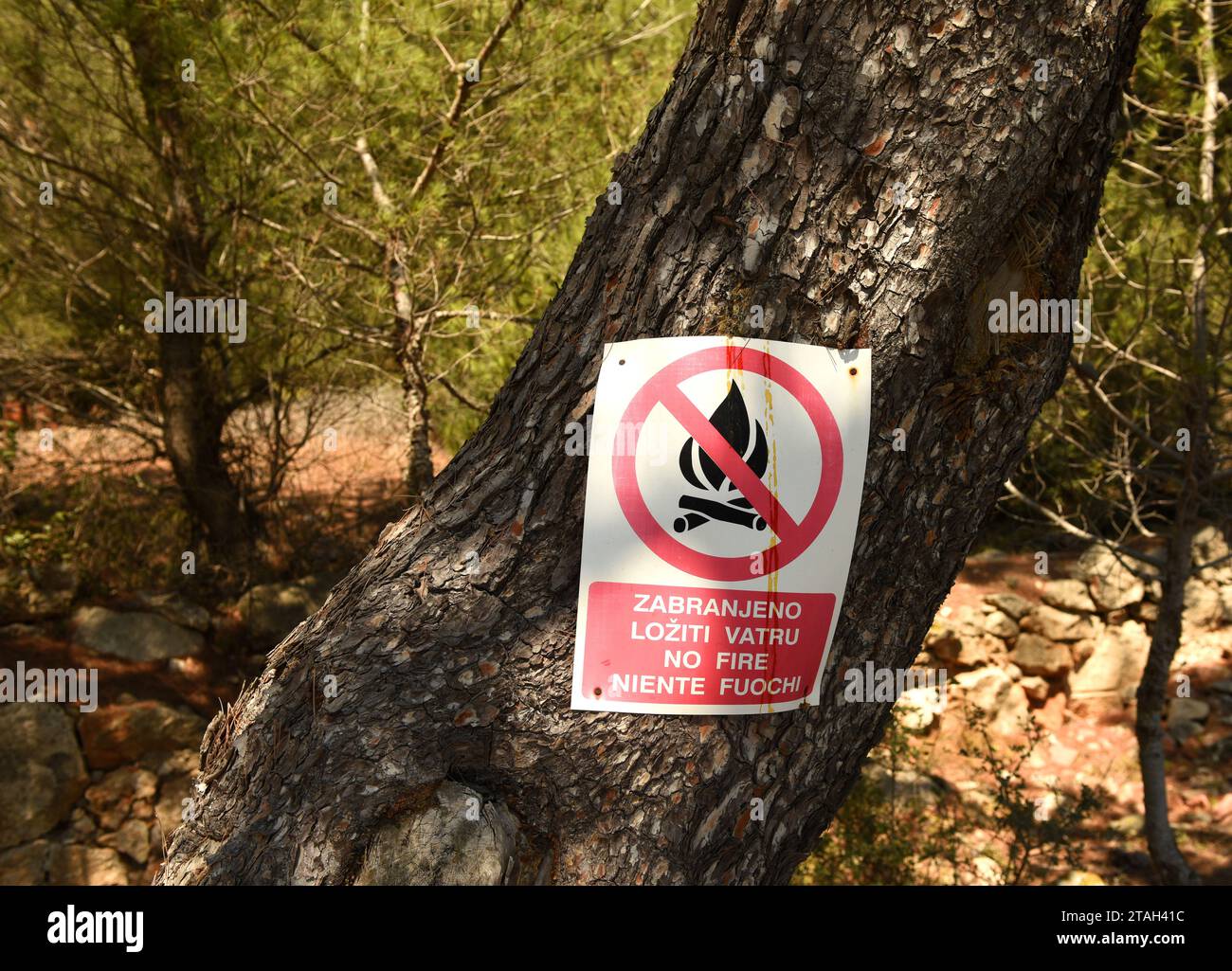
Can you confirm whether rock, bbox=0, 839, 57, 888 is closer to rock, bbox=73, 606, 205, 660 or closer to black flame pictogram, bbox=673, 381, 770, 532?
rock, bbox=73, 606, 205, 660

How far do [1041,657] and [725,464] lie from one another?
5.85 metres

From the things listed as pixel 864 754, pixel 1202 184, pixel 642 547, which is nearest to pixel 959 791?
pixel 1202 184

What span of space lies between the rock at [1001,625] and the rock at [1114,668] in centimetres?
54

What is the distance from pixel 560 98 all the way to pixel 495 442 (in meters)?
3.55

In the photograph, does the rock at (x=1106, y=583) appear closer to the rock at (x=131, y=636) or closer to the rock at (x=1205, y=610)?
the rock at (x=1205, y=610)

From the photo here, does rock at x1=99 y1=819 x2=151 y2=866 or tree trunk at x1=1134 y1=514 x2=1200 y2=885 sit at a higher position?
tree trunk at x1=1134 y1=514 x2=1200 y2=885

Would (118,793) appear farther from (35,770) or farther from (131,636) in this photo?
(131,636)

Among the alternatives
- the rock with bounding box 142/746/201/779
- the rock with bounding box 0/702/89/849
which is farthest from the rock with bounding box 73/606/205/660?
the rock with bounding box 142/746/201/779

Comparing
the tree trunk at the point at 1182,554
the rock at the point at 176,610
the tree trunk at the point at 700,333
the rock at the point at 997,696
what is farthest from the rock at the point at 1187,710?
the rock at the point at 176,610

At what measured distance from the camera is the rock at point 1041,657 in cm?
665

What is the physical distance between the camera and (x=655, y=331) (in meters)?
1.62

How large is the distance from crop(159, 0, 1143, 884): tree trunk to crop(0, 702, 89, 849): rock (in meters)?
3.56

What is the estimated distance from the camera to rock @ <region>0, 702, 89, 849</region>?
4516mm

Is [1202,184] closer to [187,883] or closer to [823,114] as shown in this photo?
[823,114]
